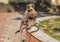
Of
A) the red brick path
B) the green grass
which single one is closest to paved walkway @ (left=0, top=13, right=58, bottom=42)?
the red brick path

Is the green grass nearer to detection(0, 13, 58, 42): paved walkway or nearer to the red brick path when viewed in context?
detection(0, 13, 58, 42): paved walkway

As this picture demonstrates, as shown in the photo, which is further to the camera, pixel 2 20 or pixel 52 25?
pixel 2 20

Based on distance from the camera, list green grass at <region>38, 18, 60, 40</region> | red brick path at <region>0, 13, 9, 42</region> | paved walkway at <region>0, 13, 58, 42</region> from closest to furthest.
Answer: paved walkway at <region>0, 13, 58, 42</region>, green grass at <region>38, 18, 60, 40</region>, red brick path at <region>0, 13, 9, 42</region>

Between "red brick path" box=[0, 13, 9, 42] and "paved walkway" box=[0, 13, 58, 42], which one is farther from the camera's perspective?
"red brick path" box=[0, 13, 9, 42]

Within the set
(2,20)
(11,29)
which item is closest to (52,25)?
(11,29)

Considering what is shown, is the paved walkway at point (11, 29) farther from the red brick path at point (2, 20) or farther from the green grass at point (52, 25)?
the green grass at point (52, 25)

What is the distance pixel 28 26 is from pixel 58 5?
7.32 m

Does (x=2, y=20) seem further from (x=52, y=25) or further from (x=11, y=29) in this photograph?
(x=52, y=25)

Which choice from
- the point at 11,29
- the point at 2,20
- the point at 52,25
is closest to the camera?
the point at 52,25

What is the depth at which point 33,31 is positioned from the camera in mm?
7957

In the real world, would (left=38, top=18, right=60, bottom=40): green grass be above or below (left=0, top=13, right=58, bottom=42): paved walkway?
above

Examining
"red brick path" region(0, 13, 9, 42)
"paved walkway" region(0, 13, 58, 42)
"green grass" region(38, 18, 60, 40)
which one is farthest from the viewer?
"red brick path" region(0, 13, 9, 42)

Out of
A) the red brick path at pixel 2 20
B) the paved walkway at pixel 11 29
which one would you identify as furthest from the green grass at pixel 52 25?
the red brick path at pixel 2 20

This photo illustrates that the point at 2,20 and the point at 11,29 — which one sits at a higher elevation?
the point at 11,29
